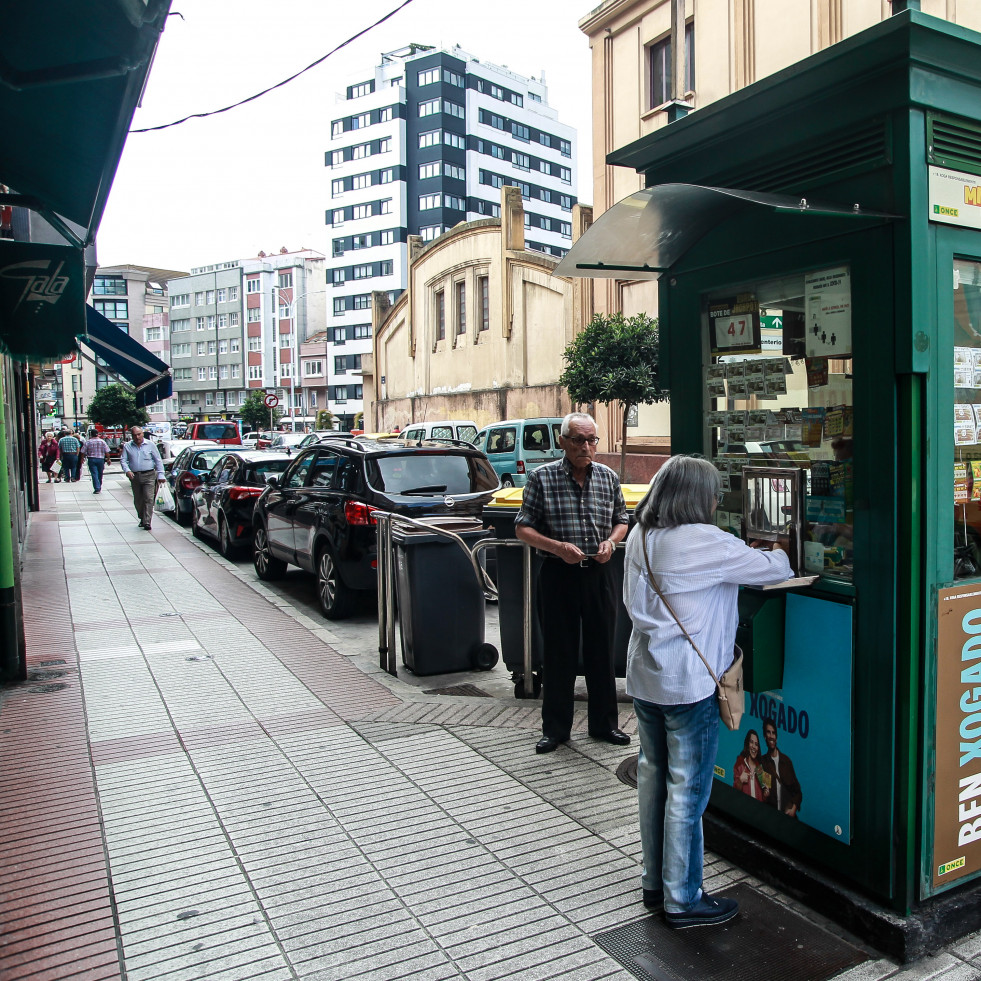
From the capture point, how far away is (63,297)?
702 centimetres

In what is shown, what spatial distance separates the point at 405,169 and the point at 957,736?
78.2 m

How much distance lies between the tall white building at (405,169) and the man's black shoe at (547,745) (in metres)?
71.0

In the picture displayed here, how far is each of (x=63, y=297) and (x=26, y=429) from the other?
46.6ft

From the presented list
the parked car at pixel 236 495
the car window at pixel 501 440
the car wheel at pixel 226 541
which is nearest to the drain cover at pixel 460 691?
the parked car at pixel 236 495

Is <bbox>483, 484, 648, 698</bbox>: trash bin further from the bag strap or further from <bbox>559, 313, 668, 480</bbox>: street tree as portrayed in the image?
<bbox>559, 313, 668, 480</bbox>: street tree

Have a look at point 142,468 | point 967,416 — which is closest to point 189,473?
point 142,468

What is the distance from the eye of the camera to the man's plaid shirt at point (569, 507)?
5.16 metres

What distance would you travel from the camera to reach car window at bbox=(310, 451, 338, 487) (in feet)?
31.2

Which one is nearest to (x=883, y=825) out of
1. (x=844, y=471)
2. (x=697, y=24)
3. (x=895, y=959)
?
(x=895, y=959)

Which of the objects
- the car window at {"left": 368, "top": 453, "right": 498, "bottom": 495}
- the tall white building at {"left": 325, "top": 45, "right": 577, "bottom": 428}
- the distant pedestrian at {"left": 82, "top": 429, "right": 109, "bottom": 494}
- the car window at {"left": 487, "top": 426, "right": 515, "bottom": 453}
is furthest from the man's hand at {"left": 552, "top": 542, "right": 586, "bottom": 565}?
the tall white building at {"left": 325, "top": 45, "right": 577, "bottom": 428}

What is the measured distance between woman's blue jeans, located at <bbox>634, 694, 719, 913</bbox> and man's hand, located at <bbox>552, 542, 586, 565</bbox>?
1.61 m

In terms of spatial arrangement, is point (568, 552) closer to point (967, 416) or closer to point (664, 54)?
point (967, 416)

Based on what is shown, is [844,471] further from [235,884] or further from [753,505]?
[235,884]

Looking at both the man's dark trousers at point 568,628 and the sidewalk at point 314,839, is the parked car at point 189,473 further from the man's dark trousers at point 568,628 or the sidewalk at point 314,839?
the man's dark trousers at point 568,628
